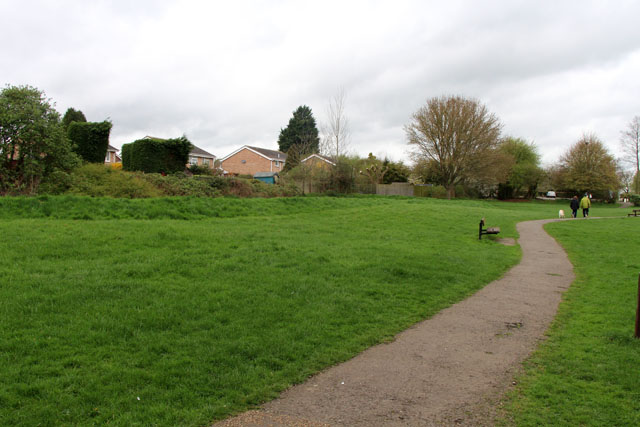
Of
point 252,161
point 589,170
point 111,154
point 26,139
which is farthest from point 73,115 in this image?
point 589,170

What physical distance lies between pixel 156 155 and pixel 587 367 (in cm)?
2236

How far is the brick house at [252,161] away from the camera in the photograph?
221ft

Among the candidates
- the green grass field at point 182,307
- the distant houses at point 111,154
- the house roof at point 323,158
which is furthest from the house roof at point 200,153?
the green grass field at point 182,307

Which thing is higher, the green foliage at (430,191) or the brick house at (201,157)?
the brick house at (201,157)

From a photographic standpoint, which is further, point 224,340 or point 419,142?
point 419,142

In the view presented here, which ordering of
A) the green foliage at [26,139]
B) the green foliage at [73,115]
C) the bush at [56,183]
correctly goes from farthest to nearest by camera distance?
the green foliage at [73,115]
the bush at [56,183]
the green foliage at [26,139]

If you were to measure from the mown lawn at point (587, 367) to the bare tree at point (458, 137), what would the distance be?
40.6 metres

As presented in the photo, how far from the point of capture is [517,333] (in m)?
5.91

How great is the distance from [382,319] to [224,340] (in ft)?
7.92

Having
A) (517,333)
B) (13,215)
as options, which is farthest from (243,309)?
(13,215)

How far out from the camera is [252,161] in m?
68.4

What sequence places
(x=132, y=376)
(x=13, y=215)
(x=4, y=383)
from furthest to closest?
(x=13, y=215)
(x=132, y=376)
(x=4, y=383)

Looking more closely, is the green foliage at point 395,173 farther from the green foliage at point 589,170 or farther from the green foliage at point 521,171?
the green foliage at point 589,170

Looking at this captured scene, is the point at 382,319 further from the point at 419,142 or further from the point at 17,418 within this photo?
the point at 419,142
